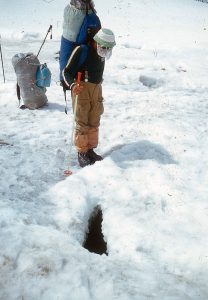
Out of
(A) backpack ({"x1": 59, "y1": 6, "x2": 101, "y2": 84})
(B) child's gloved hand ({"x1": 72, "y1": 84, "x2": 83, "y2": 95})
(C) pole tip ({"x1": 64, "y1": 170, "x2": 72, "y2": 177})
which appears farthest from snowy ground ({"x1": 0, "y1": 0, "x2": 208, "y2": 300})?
(A) backpack ({"x1": 59, "y1": 6, "x2": 101, "y2": 84})

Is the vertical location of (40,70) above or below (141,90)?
above

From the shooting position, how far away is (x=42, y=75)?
7.38 metres

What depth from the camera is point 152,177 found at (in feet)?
17.4

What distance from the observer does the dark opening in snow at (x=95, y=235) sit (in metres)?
4.24

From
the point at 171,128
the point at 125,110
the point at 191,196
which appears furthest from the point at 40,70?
the point at 191,196

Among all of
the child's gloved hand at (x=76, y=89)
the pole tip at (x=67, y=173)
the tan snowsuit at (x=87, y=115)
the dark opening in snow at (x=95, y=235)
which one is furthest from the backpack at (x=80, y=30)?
the dark opening in snow at (x=95, y=235)

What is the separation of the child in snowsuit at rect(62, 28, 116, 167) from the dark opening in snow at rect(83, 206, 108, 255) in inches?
47.8

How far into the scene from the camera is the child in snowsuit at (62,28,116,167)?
4926 mm

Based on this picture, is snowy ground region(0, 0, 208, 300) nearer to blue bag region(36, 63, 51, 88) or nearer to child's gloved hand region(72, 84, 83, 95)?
blue bag region(36, 63, 51, 88)

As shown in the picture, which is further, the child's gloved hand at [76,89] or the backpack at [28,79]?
the backpack at [28,79]

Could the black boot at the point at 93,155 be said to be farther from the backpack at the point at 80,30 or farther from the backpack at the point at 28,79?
the backpack at the point at 28,79

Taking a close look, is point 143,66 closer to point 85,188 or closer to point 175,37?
point 175,37

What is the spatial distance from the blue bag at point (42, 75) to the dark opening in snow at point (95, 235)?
368cm

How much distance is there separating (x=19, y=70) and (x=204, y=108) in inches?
162
